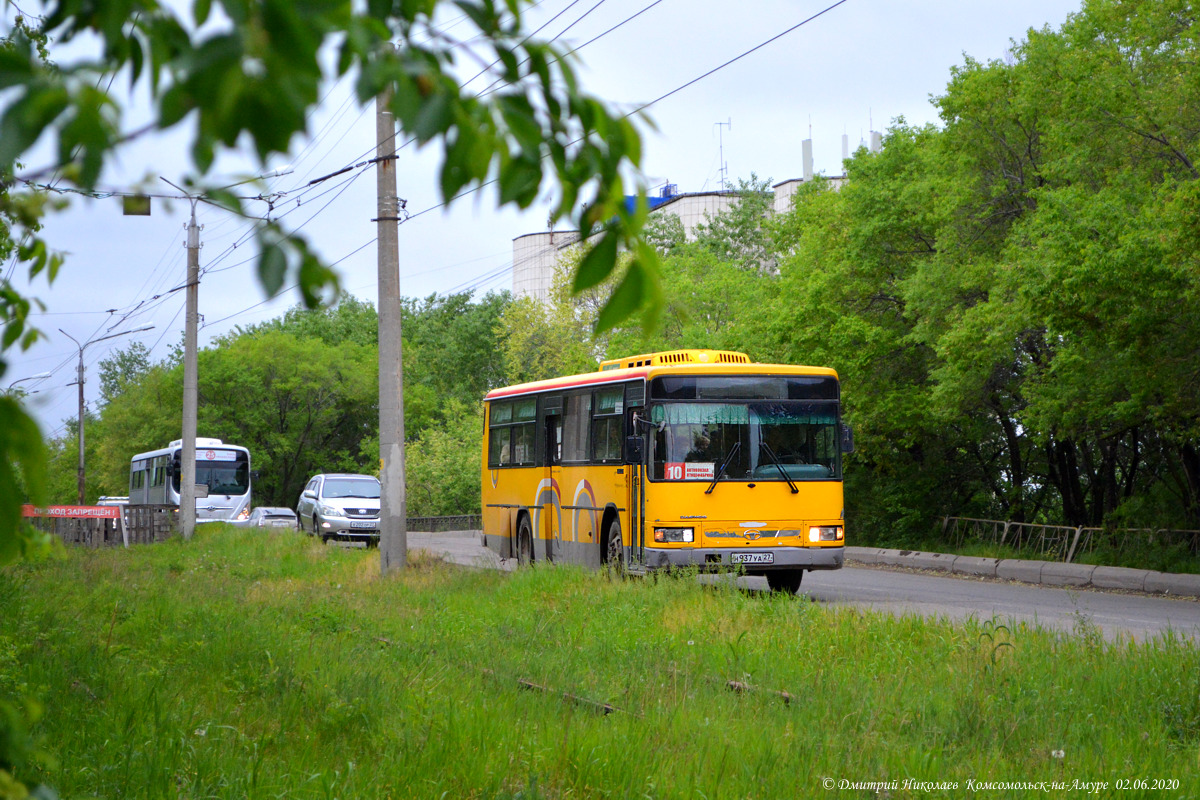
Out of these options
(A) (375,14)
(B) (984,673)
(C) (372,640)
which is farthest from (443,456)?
(A) (375,14)

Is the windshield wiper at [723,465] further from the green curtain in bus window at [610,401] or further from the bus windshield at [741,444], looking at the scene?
the green curtain in bus window at [610,401]

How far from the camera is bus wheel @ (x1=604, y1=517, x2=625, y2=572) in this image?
54.7 feet

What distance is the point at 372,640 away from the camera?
11.0 m

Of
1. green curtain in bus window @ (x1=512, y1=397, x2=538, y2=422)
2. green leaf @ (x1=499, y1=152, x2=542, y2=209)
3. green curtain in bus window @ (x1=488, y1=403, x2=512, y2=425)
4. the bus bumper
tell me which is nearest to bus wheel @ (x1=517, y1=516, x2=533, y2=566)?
green curtain in bus window @ (x1=512, y1=397, x2=538, y2=422)

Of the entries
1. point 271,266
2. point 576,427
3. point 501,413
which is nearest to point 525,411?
point 501,413

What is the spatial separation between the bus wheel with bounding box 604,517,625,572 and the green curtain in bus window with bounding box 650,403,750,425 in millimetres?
1877

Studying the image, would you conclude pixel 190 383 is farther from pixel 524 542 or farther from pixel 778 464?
pixel 778 464

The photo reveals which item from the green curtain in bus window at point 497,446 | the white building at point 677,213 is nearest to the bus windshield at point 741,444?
the green curtain in bus window at point 497,446

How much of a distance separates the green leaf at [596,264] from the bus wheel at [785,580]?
1655 cm

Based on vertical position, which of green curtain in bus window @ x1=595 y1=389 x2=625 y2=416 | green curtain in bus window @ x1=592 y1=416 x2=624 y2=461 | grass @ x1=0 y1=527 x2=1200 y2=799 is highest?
green curtain in bus window @ x1=595 y1=389 x2=625 y2=416

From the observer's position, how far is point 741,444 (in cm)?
1639

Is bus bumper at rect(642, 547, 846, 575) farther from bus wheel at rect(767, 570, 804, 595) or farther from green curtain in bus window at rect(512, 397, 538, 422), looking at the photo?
green curtain in bus window at rect(512, 397, 538, 422)

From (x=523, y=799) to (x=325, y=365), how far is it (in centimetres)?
6489

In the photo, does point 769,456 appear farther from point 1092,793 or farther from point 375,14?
point 375,14
